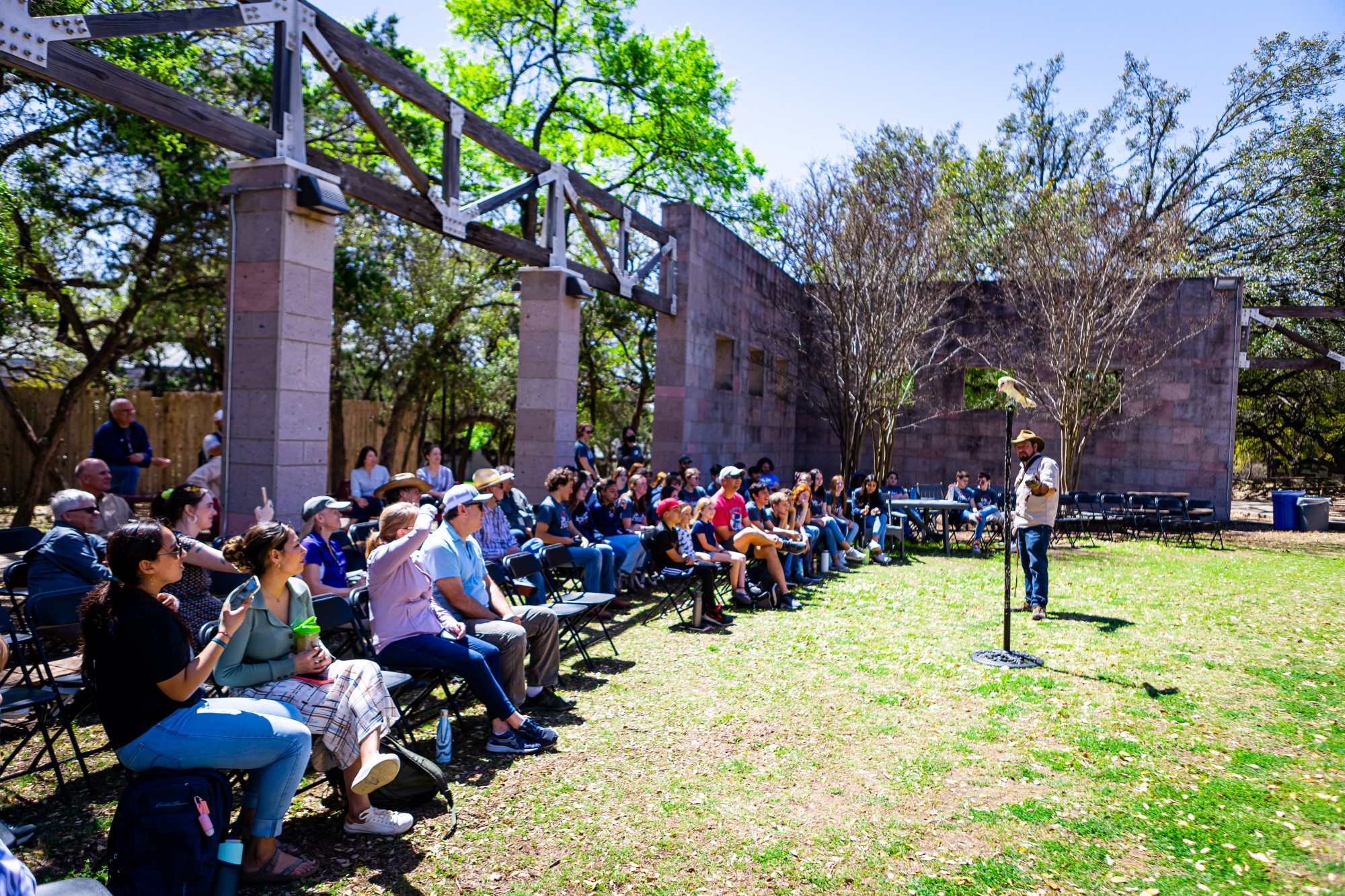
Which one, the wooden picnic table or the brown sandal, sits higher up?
the wooden picnic table

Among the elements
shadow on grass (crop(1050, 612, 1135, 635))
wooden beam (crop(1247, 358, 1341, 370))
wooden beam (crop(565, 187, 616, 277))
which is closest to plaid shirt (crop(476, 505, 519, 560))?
wooden beam (crop(565, 187, 616, 277))

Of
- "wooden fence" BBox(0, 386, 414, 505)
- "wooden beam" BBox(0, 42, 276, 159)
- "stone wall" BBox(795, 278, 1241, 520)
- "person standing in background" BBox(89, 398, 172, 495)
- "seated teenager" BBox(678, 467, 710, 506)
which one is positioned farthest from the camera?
"stone wall" BBox(795, 278, 1241, 520)

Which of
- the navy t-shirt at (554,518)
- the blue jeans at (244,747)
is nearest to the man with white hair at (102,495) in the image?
the blue jeans at (244,747)

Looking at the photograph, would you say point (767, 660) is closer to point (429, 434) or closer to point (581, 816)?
point (581, 816)

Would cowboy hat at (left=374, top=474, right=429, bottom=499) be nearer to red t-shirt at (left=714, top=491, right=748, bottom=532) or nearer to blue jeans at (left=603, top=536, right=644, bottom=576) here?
blue jeans at (left=603, top=536, right=644, bottom=576)

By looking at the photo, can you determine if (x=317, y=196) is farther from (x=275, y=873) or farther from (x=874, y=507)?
(x=874, y=507)

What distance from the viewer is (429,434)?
22.7 meters

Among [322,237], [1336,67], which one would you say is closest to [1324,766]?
[322,237]

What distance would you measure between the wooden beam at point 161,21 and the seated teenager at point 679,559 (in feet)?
16.4

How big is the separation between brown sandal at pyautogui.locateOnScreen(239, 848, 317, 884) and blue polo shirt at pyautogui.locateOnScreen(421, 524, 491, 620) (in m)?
1.77

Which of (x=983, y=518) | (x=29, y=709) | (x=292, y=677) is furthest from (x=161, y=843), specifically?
(x=983, y=518)

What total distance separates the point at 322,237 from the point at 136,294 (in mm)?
7565

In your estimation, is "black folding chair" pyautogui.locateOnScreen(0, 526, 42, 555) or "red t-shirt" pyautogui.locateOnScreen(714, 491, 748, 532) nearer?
"black folding chair" pyautogui.locateOnScreen(0, 526, 42, 555)

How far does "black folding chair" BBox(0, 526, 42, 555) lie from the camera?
5.83 metres
